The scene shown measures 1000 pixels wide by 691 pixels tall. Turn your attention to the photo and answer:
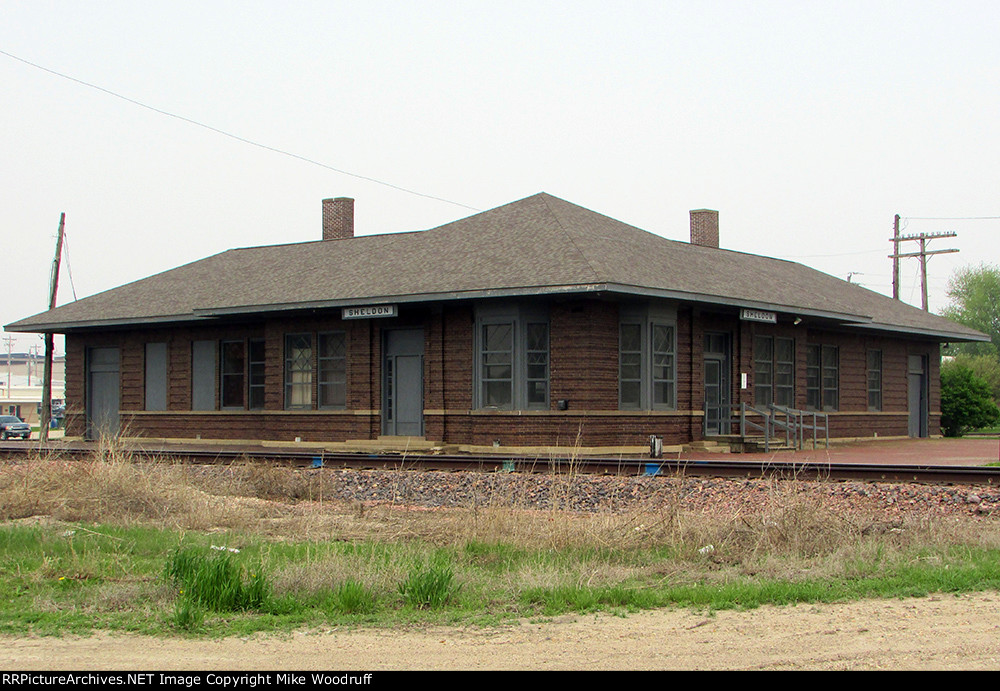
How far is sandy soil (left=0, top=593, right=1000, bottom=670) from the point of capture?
22.3ft

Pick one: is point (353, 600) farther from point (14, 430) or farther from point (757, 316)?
point (14, 430)

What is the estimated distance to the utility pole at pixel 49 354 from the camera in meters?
35.6

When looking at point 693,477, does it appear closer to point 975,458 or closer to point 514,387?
point 514,387

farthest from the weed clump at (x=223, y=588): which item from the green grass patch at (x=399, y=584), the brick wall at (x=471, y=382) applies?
the brick wall at (x=471, y=382)

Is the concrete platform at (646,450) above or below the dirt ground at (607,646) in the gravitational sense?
above

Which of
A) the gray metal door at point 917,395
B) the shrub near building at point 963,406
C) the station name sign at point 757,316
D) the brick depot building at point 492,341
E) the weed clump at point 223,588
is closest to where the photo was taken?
the weed clump at point 223,588

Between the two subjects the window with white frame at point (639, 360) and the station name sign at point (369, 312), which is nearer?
the window with white frame at point (639, 360)

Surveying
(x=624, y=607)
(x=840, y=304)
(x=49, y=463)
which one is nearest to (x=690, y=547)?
(x=624, y=607)

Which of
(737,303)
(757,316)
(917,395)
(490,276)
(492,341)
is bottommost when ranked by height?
(917,395)

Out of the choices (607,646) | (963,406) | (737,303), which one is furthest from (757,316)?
(607,646)

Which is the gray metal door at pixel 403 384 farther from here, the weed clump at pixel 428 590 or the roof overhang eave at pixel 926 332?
the weed clump at pixel 428 590

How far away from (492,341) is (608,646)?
17.8 meters

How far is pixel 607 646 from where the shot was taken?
24.0ft

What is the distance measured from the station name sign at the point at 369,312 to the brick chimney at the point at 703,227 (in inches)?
560
